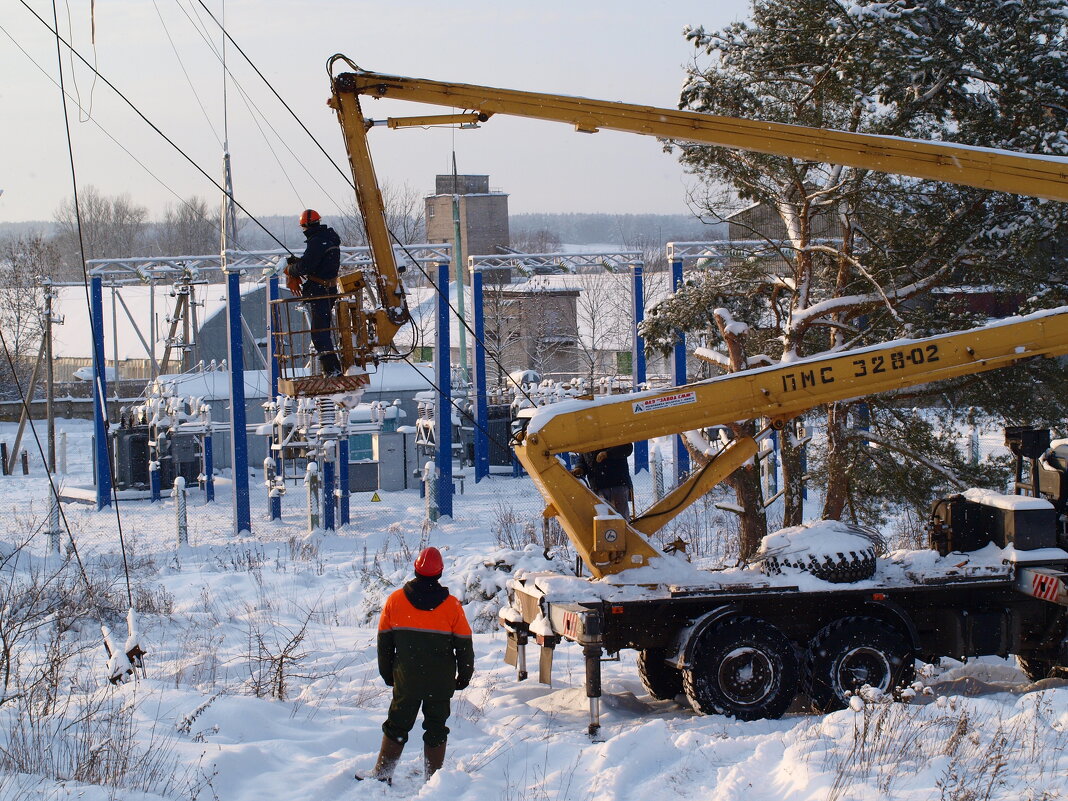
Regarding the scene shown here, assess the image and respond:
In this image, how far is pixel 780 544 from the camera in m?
10.0

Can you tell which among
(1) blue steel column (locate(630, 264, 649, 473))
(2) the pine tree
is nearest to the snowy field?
(2) the pine tree

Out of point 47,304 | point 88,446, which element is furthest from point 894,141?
Answer: point 88,446

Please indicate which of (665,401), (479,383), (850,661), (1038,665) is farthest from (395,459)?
(850,661)

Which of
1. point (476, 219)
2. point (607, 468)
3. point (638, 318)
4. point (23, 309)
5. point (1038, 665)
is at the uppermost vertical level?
point (476, 219)

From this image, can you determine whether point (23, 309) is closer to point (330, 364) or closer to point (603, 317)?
point (603, 317)

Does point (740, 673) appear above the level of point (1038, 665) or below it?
above

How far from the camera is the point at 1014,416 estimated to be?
15.0 m

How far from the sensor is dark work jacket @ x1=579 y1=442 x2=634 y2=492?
1020cm

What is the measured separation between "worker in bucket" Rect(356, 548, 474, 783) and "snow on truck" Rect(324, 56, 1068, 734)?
153 centimetres

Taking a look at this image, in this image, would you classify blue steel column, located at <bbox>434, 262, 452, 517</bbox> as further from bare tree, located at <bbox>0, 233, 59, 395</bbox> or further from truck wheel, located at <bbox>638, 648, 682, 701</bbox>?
bare tree, located at <bbox>0, 233, 59, 395</bbox>

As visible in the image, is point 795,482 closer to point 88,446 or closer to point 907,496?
point 907,496

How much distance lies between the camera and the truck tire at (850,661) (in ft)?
30.7

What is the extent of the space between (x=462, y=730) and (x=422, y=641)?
1559mm

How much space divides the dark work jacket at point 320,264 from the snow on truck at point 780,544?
47cm
